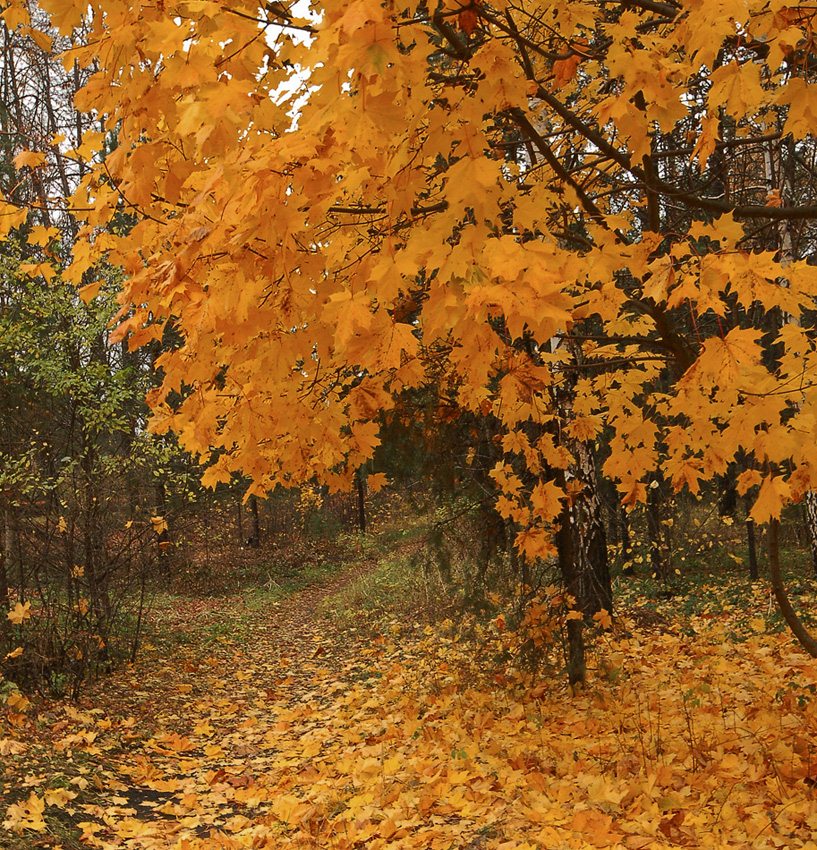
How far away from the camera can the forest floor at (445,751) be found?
3498mm

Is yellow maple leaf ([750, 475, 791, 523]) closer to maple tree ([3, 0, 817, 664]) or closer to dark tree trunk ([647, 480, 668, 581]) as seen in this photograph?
maple tree ([3, 0, 817, 664])

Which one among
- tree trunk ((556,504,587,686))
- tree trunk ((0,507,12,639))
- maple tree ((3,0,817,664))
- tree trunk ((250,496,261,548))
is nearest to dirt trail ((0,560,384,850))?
tree trunk ((0,507,12,639))

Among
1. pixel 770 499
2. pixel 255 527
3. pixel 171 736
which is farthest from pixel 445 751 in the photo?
pixel 255 527

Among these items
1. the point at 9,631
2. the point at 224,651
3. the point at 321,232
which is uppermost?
the point at 321,232

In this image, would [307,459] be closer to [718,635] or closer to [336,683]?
[336,683]

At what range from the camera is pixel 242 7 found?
2.20 metres

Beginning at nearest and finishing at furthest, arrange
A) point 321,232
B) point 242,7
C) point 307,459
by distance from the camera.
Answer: point 242,7 < point 321,232 < point 307,459

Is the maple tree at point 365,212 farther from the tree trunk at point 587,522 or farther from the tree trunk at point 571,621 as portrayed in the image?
the tree trunk at point 587,522

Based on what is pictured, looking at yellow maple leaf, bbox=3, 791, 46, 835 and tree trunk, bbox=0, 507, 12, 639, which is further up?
tree trunk, bbox=0, 507, 12, 639

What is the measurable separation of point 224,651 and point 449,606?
3.26 m

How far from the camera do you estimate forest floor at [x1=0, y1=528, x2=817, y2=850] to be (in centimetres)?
350

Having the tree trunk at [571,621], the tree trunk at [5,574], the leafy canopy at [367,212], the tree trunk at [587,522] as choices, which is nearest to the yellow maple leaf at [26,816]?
the leafy canopy at [367,212]

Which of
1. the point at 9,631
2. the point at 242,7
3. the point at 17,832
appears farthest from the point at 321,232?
the point at 9,631

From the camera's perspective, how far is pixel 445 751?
488 cm
